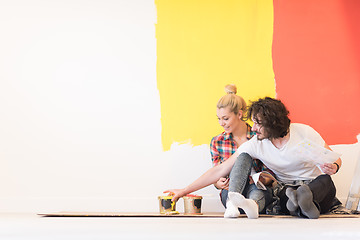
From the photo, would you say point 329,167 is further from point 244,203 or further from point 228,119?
point 228,119

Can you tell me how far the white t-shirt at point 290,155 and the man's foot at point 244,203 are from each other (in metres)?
0.37

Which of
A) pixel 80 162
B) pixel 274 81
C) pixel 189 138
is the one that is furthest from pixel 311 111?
pixel 80 162

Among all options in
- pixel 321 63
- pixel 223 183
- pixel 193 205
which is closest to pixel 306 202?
pixel 223 183

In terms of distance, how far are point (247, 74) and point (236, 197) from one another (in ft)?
4.91

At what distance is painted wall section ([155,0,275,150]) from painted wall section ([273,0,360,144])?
11 cm

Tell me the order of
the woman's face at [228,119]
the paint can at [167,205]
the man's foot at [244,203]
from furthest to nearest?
1. the woman's face at [228,119]
2. the paint can at [167,205]
3. the man's foot at [244,203]

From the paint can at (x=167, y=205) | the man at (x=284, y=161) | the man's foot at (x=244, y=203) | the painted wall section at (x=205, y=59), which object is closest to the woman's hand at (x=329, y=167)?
the man at (x=284, y=161)

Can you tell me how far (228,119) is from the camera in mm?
3006

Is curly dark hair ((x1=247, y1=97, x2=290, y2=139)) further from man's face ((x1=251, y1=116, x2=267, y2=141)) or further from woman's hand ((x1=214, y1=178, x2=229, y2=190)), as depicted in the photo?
woman's hand ((x1=214, y1=178, x2=229, y2=190))

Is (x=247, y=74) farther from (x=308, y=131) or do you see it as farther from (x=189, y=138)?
(x=308, y=131)

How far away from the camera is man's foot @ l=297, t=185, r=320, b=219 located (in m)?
2.23

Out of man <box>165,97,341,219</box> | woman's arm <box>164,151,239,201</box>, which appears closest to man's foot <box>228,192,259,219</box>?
man <box>165,97,341,219</box>

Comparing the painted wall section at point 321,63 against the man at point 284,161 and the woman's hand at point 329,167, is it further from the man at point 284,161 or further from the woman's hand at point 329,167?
the woman's hand at point 329,167

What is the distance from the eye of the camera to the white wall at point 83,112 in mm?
3529
